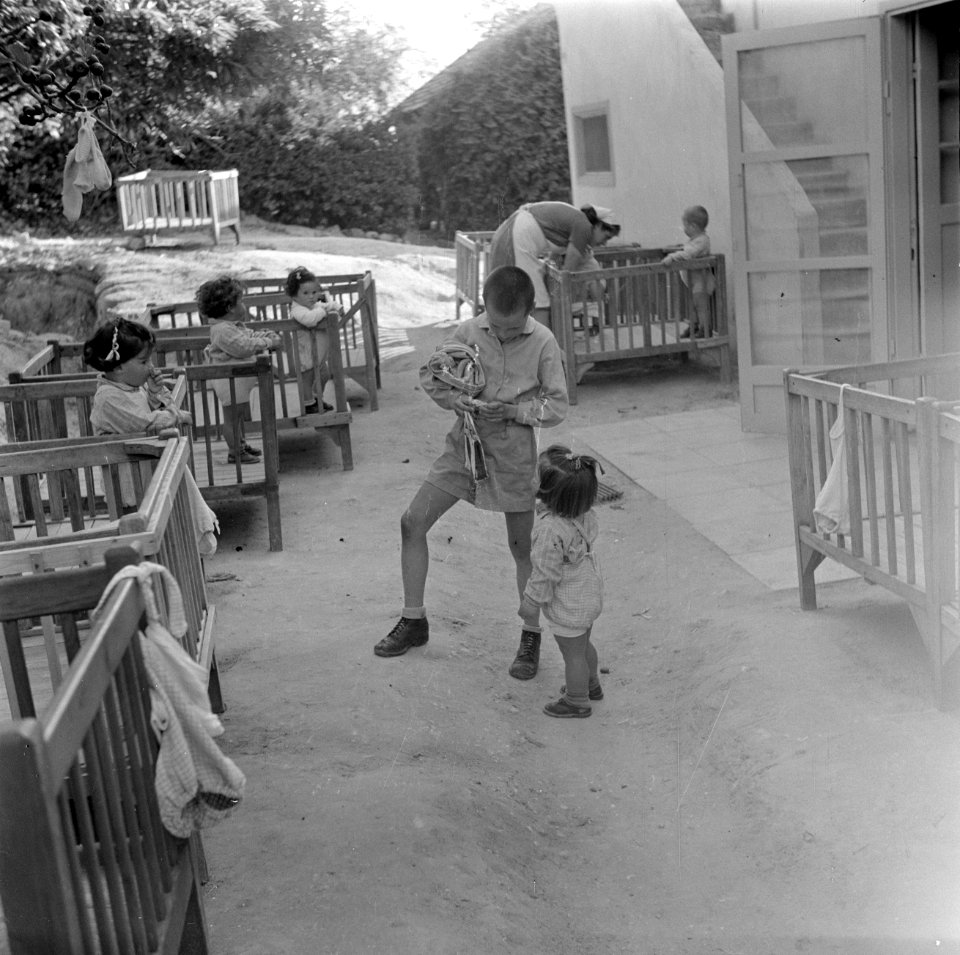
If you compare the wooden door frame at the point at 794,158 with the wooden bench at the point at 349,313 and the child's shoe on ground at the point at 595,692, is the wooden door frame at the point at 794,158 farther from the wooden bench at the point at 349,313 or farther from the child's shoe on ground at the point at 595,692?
the child's shoe on ground at the point at 595,692

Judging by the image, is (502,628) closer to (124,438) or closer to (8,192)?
(124,438)

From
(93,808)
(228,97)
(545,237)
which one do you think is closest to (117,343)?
(93,808)

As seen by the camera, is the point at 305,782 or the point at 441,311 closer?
the point at 305,782

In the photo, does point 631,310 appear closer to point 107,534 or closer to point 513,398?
point 513,398

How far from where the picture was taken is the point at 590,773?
4477 mm

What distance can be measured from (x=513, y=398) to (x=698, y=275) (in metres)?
6.01

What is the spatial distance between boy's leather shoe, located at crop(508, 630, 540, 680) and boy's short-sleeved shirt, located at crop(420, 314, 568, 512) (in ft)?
1.81

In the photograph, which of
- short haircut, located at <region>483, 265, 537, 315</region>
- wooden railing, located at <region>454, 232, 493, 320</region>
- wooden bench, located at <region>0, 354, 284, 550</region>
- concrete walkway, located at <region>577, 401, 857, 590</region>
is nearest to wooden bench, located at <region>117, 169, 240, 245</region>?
Result: wooden railing, located at <region>454, 232, 493, 320</region>

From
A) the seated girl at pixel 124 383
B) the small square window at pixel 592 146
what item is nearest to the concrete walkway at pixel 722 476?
the seated girl at pixel 124 383

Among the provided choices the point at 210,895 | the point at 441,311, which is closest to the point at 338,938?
the point at 210,895

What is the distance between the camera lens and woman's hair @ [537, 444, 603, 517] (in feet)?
14.7

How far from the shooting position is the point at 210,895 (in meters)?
3.34

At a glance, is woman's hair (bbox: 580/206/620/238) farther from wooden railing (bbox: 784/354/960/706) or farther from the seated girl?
the seated girl

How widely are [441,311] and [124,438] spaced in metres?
11.7
